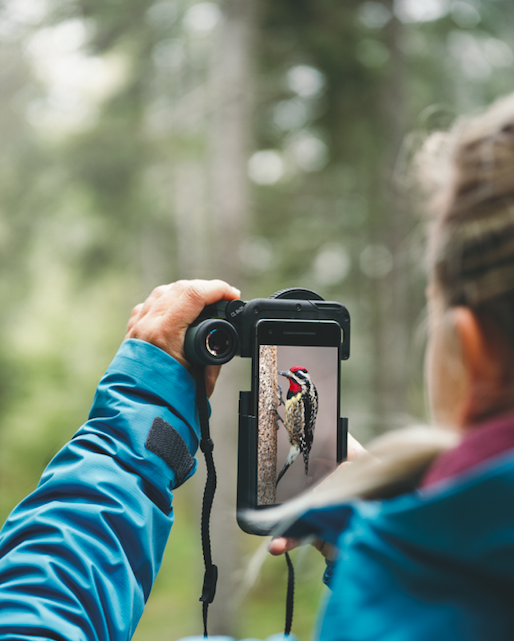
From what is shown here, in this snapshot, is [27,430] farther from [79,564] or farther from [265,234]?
[79,564]

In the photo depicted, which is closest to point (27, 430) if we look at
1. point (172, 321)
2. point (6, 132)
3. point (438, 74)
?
point (6, 132)

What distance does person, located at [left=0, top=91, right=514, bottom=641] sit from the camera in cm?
49

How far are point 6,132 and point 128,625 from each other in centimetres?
792

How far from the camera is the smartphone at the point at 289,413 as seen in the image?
3.32 ft

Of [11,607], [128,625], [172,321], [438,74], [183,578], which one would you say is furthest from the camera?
[183,578]

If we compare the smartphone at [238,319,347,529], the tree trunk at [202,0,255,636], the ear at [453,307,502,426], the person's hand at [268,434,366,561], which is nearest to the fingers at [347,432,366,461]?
the smartphone at [238,319,347,529]

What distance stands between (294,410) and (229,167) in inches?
163

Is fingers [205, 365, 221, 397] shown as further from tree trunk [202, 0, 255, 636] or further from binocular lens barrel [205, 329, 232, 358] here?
tree trunk [202, 0, 255, 636]

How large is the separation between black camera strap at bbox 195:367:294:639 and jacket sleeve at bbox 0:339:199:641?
2 centimetres

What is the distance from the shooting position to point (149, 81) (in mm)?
7359

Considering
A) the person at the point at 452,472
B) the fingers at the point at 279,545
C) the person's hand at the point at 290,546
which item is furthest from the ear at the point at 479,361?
the fingers at the point at 279,545

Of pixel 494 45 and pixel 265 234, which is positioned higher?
pixel 494 45

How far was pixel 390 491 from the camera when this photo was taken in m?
0.64

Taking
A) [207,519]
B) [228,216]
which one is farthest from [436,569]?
[228,216]
